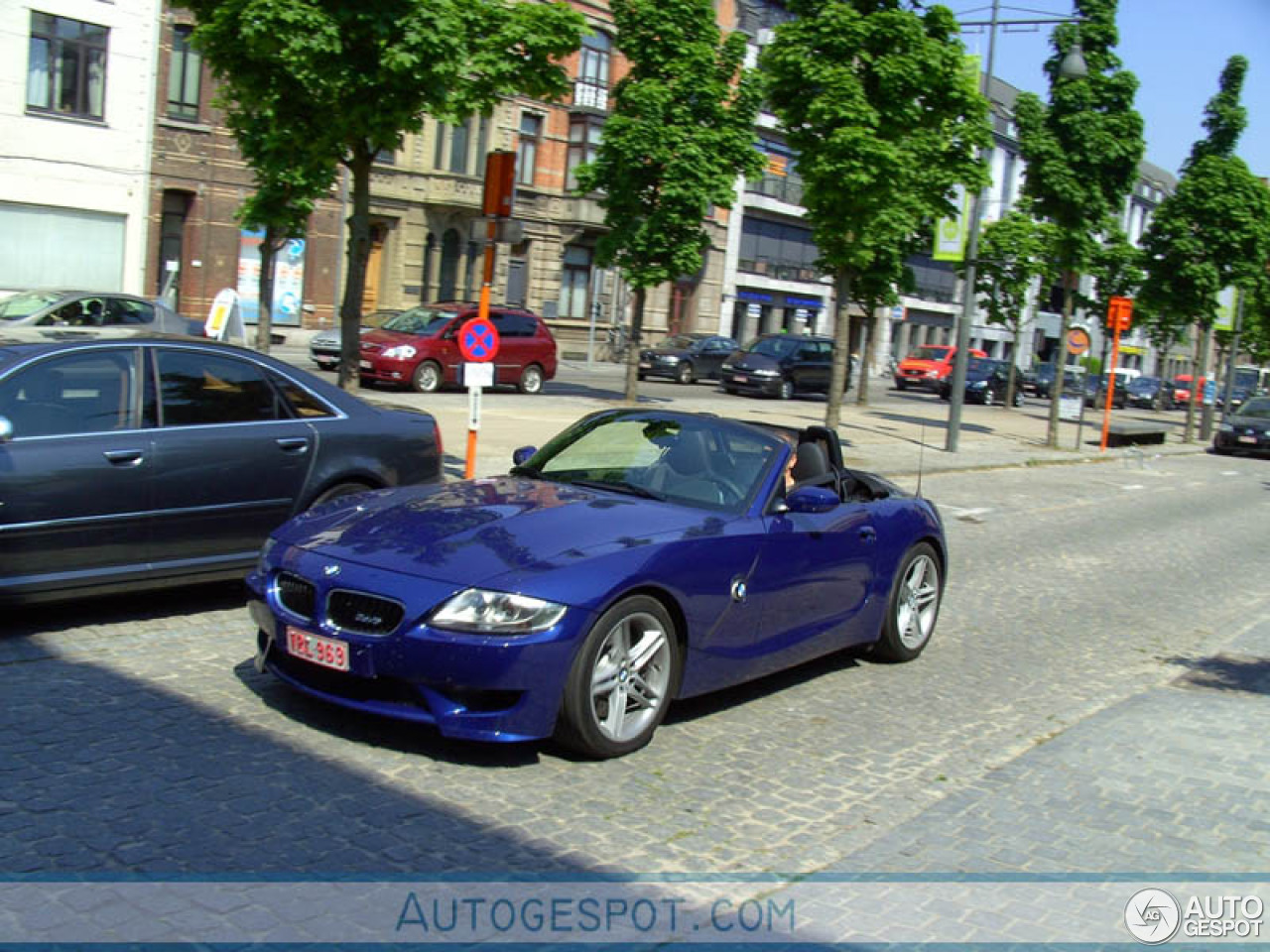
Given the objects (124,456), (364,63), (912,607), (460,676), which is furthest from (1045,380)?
(460,676)

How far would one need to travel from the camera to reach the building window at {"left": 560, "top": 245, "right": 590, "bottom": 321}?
46875 mm

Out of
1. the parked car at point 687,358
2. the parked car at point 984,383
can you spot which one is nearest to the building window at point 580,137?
the parked car at point 687,358

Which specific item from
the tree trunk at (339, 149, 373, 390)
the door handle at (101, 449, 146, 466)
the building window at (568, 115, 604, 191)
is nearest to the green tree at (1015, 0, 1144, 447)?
the tree trunk at (339, 149, 373, 390)

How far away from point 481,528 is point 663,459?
4.47 ft

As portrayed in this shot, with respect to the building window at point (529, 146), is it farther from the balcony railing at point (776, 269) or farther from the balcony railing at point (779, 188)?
the balcony railing at point (776, 269)

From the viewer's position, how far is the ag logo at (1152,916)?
13.7ft

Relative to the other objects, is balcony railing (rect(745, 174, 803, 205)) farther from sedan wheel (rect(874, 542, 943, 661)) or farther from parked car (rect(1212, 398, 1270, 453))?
sedan wheel (rect(874, 542, 943, 661))

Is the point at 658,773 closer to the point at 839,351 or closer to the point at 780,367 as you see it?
the point at 839,351

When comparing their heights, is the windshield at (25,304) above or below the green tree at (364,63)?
below

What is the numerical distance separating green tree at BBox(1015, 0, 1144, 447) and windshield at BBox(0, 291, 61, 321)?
18.6 meters

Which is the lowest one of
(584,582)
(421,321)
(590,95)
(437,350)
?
(584,582)

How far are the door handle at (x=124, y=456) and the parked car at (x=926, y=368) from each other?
137 feet

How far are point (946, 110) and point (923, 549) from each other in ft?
43.0

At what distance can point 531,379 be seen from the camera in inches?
1113
